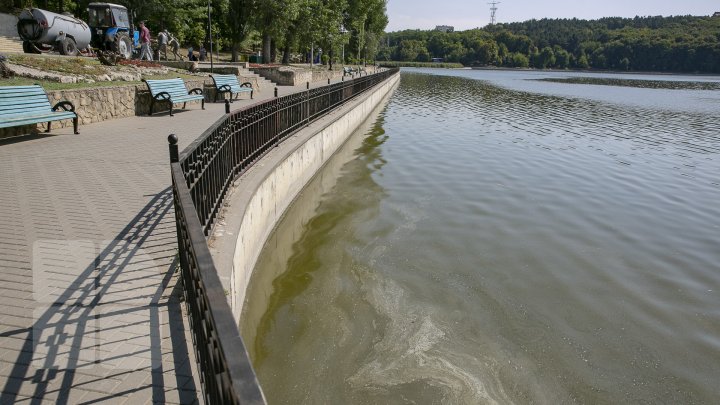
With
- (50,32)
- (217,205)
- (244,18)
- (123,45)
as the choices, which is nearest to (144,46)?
(123,45)

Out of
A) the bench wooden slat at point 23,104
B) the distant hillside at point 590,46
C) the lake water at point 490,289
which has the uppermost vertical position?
the distant hillside at point 590,46

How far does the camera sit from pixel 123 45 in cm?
2064

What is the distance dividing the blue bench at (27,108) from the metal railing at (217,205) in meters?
4.06

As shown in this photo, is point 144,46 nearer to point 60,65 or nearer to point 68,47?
point 68,47

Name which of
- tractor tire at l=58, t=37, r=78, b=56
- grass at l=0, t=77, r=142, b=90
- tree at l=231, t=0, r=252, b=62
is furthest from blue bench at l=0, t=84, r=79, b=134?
tree at l=231, t=0, r=252, b=62

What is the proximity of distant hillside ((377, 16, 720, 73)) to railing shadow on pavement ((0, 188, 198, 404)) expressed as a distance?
159493 millimetres

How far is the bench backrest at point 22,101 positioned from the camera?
852 cm

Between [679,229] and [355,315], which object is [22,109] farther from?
[679,229]

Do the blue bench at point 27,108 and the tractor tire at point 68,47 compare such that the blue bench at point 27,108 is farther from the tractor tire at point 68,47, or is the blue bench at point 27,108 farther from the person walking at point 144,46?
the person walking at point 144,46

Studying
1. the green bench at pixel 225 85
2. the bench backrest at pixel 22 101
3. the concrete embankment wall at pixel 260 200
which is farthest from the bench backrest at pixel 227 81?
the bench backrest at pixel 22 101

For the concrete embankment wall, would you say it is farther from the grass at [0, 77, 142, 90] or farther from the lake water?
the grass at [0, 77, 142, 90]

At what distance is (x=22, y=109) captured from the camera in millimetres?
8852

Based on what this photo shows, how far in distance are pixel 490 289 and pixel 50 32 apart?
18.9m

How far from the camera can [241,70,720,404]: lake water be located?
14.3ft
